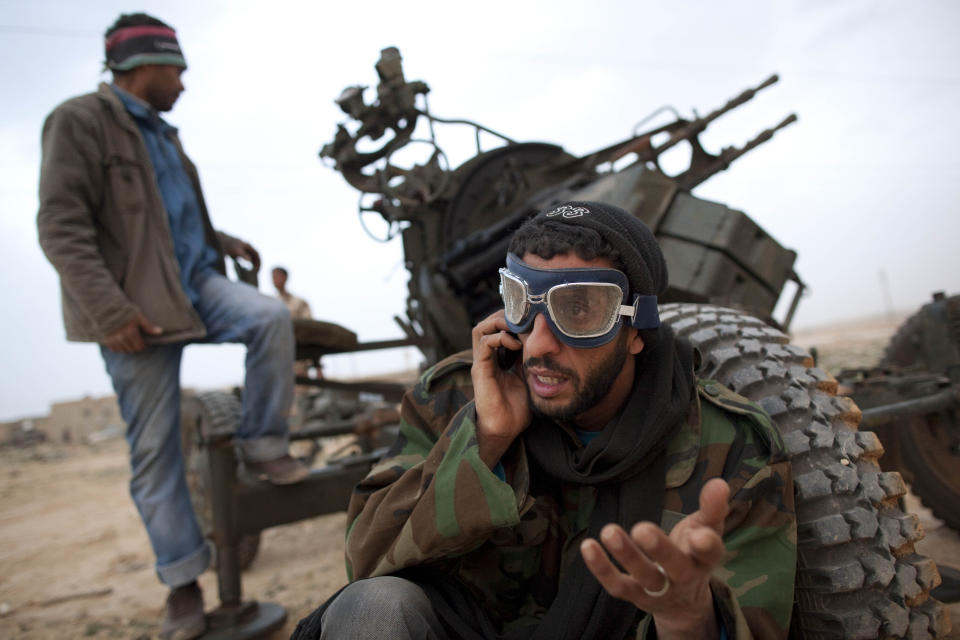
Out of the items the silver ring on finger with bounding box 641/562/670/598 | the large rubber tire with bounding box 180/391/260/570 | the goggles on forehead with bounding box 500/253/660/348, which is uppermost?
the goggles on forehead with bounding box 500/253/660/348

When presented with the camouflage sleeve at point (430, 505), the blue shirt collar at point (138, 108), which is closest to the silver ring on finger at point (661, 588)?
the camouflage sleeve at point (430, 505)

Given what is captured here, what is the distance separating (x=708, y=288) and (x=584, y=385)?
203cm

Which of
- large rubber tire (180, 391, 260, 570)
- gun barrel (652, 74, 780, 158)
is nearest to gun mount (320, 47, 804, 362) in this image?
gun barrel (652, 74, 780, 158)

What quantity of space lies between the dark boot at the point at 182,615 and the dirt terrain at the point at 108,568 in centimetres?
79

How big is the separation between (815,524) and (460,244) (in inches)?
119

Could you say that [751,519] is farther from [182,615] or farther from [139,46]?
[139,46]

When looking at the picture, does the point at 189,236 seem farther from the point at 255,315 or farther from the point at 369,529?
the point at 369,529

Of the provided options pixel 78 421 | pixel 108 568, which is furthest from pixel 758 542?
pixel 78 421

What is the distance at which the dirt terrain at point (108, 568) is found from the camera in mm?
4004

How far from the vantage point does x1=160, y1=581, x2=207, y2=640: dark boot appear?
272cm

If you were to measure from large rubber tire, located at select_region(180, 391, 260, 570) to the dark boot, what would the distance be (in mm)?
357

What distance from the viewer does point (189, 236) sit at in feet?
9.76

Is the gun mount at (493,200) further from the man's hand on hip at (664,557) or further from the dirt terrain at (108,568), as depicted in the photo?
the man's hand on hip at (664,557)

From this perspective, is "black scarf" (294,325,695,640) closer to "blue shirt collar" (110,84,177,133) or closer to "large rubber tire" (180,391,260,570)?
"large rubber tire" (180,391,260,570)
